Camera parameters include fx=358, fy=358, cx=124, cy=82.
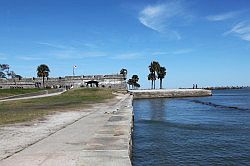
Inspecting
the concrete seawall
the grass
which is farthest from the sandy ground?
the concrete seawall

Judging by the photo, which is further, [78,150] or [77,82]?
[77,82]

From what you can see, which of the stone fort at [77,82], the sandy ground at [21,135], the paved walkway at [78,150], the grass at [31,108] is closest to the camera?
the paved walkway at [78,150]

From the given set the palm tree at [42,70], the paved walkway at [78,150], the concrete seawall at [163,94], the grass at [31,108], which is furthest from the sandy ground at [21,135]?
the palm tree at [42,70]

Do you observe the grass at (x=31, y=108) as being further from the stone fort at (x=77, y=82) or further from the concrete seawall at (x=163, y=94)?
the stone fort at (x=77, y=82)

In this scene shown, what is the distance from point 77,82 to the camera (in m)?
123

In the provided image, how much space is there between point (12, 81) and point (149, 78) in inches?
2311

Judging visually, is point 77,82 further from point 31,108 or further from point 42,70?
point 31,108

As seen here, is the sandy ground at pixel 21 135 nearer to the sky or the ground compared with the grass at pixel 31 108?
nearer to the ground

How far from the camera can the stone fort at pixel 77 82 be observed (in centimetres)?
12050

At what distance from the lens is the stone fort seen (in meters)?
120

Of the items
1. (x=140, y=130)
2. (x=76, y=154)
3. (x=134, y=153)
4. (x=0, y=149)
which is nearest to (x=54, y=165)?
(x=76, y=154)

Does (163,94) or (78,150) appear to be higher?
(78,150)

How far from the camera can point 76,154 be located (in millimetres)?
11602

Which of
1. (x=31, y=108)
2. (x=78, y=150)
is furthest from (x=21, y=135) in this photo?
(x=31, y=108)
